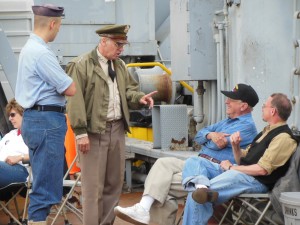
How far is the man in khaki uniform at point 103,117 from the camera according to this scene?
757 cm

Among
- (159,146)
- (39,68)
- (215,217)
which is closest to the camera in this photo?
(39,68)

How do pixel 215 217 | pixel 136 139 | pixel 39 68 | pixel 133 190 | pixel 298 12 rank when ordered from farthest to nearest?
pixel 136 139
pixel 133 190
pixel 298 12
pixel 215 217
pixel 39 68

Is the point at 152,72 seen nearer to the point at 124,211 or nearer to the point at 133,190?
the point at 133,190

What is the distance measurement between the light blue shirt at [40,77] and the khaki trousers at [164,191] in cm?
96

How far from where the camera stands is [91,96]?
7.58 meters

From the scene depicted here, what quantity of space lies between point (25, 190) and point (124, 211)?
6.18ft

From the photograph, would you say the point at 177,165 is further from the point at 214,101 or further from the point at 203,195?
the point at 214,101

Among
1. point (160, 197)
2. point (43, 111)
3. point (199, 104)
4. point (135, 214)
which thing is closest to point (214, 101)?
point (199, 104)

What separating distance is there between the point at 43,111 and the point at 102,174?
116 cm

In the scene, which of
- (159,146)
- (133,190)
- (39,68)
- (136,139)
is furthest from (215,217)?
(136,139)

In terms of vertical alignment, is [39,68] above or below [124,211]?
above

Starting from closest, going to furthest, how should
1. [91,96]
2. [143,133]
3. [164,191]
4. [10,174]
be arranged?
1. [164,191]
2. [91,96]
3. [10,174]
4. [143,133]

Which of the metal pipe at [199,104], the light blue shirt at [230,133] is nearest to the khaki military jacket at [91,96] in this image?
the light blue shirt at [230,133]

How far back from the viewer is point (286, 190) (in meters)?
6.67
